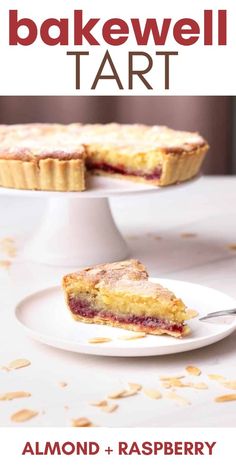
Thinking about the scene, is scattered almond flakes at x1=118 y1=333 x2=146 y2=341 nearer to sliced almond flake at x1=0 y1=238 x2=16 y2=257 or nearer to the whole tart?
the whole tart

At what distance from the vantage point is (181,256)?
2053 millimetres

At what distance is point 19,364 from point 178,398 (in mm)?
274

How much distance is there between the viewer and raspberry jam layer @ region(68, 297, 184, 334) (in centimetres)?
141

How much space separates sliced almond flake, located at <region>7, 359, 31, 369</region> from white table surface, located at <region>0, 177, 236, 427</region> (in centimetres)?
1

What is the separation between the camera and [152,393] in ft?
4.25

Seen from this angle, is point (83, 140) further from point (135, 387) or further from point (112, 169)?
point (135, 387)

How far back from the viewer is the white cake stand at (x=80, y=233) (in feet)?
6.58

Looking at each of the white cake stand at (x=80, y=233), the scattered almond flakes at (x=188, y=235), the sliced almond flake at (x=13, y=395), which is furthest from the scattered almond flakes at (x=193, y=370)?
the scattered almond flakes at (x=188, y=235)

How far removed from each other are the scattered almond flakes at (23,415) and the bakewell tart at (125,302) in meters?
0.27

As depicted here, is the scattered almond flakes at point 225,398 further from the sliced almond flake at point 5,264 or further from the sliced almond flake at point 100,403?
the sliced almond flake at point 5,264

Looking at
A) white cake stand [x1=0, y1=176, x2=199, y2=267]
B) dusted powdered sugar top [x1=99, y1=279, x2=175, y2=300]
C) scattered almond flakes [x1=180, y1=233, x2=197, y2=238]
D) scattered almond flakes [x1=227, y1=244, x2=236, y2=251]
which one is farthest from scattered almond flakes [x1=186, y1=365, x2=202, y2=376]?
scattered almond flakes [x1=180, y1=233, x2=197, y2=238]

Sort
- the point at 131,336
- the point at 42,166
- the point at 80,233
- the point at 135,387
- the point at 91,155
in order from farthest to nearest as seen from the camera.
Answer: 1. the point at 91,155
2. the point at 80,233
3. the point at 42,166
4. the point at 131,336
5. the point at 135,387

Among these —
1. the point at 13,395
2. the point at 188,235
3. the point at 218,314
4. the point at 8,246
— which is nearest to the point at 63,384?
the point at 13,395

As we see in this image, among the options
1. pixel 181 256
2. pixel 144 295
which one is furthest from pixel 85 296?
pixel 181 256
